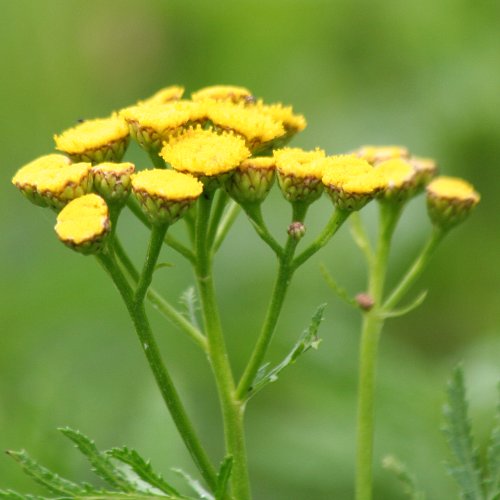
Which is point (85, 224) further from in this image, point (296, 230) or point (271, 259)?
point (271, 259)

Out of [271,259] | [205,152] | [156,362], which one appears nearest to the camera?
[156,362]

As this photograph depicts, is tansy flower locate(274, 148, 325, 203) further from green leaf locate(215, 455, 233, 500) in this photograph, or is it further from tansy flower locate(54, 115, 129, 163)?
green leaf locate(215, 455, 233, 500)

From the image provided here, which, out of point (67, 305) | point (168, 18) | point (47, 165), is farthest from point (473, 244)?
point (47, 165)

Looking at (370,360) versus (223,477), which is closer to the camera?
(223,477)

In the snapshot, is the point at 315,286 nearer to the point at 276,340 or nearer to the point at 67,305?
the point at 276,340

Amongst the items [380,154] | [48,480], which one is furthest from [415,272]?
[48,480]

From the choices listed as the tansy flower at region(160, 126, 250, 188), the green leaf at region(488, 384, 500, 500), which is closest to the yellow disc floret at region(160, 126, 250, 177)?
the tansy flower at region(160, 126, 250, 188)
